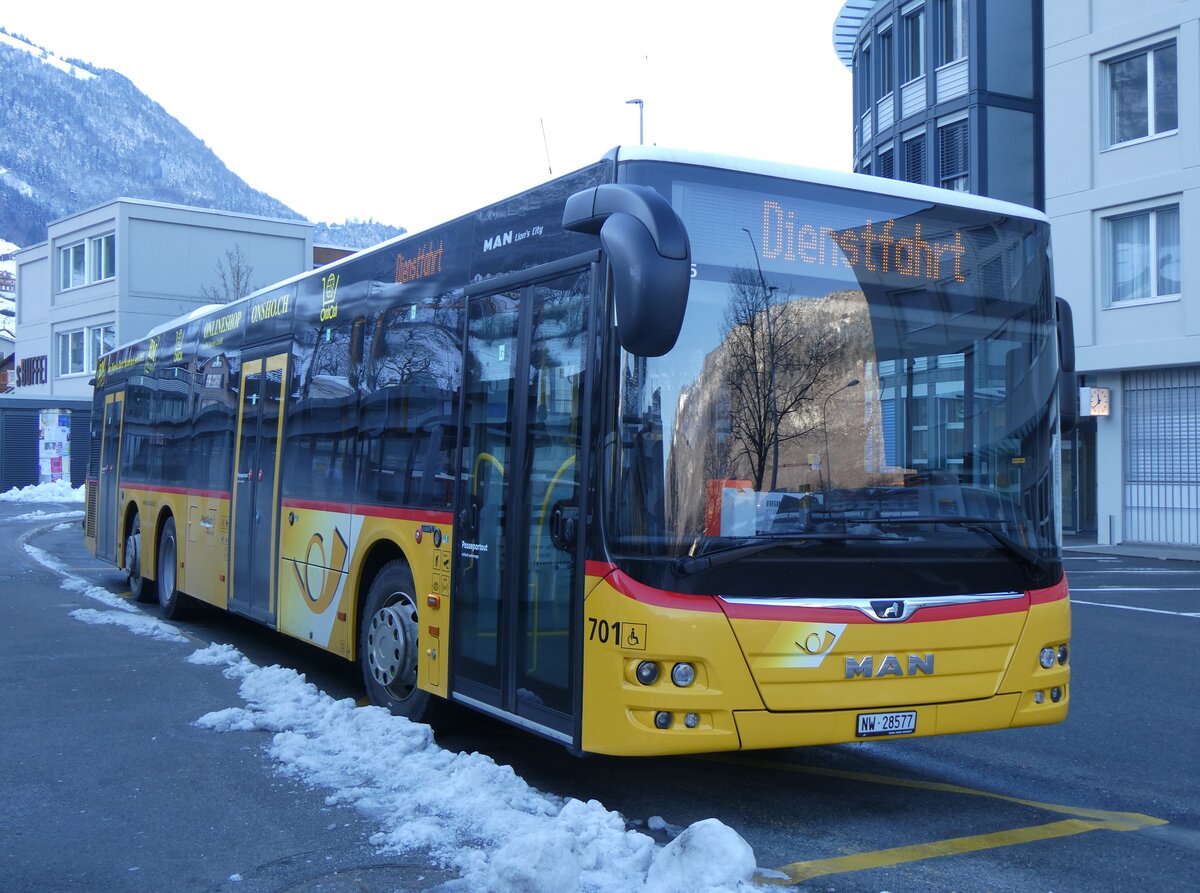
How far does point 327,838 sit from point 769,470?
2.52 metres

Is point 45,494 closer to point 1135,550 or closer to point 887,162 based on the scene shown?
point 887,162

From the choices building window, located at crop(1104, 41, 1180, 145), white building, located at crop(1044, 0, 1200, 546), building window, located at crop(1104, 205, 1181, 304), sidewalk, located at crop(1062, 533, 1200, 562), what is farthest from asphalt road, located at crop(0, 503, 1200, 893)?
building window, located at crop(1104, 41, 1180, 145)

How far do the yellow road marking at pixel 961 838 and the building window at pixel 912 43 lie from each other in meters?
29.8

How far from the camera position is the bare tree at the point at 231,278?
56103 millimetres

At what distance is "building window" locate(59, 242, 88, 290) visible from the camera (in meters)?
60.2

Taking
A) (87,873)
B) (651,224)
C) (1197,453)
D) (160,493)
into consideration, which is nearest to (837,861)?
(651,224)

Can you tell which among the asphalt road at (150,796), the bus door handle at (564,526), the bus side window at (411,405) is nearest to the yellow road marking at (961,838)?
the asphalt road at (150,796)

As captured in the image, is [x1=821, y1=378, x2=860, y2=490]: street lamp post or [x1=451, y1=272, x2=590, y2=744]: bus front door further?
[x1=451, y1=272, x2=590, y2=744]: bus front door

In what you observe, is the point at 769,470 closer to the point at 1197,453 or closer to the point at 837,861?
the point at 837,861

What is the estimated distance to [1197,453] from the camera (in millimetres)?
25516

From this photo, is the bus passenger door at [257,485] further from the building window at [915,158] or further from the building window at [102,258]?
the building window at [102,258]

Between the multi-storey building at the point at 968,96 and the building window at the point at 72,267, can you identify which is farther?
the building window at the point at 72,267

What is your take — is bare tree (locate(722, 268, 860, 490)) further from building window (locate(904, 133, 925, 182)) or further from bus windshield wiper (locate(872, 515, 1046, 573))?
building window (locate(904, 133, 925, 182))

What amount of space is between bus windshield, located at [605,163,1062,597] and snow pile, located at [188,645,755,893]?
1143 millimetres
